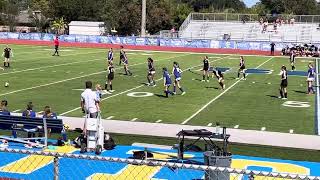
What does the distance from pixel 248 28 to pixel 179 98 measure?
175ft

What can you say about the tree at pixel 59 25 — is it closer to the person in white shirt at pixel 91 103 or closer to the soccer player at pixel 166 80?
the soccer player at pixel 166 80

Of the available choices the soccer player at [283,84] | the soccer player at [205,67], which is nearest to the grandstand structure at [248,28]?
the soccer player at [205,67]

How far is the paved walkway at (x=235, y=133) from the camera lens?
14952 millimetres

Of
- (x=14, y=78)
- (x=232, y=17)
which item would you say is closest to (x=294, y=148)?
(x=14, y=78)

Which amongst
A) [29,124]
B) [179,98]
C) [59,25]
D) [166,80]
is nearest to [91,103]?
[29,124]

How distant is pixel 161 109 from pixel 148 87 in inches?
254

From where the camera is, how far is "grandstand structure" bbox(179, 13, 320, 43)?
233ft

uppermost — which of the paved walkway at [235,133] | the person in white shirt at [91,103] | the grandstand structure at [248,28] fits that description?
the grandstand structure at [248,28]

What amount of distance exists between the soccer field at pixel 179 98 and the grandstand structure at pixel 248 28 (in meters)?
35.5

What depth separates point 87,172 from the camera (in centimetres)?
1151

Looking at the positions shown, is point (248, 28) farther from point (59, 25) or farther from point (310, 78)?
point (310, 78)

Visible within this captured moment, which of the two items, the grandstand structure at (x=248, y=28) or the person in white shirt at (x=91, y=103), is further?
the grandstand structure at (x=248, y=28)

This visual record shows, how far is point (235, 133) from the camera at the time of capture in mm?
16016

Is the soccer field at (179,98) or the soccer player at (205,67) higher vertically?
the soccer player at (205,67)
